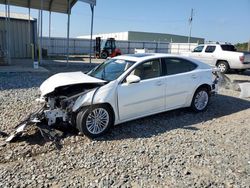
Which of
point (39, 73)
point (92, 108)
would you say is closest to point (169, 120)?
point (92, 108)

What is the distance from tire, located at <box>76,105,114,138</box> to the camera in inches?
175

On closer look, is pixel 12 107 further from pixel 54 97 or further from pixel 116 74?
pixel 116 74

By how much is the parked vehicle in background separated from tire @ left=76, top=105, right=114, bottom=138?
11.5m

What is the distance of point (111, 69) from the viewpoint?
5406 millimetres

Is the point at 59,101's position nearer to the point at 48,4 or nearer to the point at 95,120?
the point at 95,120

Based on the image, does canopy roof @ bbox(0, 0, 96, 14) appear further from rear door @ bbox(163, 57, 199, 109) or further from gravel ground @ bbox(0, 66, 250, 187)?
gravel ground @ bbox(0, 66, 250, 187)

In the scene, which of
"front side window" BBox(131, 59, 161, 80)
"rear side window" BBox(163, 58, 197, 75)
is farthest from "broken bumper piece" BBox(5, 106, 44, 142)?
"rear side window" BBox(163, 58, 197, 75)

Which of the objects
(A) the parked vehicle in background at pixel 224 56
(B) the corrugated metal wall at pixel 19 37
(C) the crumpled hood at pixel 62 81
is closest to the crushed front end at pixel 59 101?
(C) the crumpled hood at pixel 62 81

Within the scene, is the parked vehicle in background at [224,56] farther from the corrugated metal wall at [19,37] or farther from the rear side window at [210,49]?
the corrugated metal wall at [19,37]

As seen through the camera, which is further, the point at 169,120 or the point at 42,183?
the point at 169,120

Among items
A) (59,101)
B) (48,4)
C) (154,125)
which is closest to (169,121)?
(154,125)

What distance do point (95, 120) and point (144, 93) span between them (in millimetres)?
1197

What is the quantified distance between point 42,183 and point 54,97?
1.86 metres

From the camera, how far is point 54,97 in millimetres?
4660
